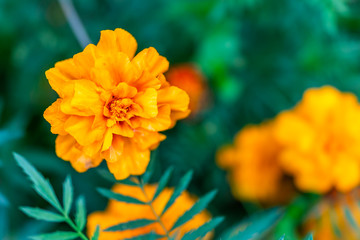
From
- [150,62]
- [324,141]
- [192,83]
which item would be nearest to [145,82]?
[150,62]

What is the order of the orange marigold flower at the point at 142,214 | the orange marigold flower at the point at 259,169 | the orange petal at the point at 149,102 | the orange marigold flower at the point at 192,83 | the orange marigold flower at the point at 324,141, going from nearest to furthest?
1. the orange petal at the point at 149,102
2. the orange marigold flower at the point at 142,214
3. the orange marigold flower at the point at 324,141
4. the orange marigold flower at the point at 259,169
5. the orange marigold flower at the point at 192,83

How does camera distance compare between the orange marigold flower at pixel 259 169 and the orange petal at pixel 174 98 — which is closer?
the orange petal at pixel 174 98

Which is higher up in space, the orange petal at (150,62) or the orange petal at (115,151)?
the orange petal at (150,62)

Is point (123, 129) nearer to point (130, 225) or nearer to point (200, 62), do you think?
point (130, 225)

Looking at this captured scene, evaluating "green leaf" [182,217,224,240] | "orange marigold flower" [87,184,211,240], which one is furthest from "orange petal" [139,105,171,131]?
"orange marigold flower" [87,184,211,240]

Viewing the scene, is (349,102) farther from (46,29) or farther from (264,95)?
(46,29)

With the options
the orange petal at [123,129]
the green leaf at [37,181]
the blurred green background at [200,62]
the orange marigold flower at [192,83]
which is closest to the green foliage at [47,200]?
the green leaf at [37,181]

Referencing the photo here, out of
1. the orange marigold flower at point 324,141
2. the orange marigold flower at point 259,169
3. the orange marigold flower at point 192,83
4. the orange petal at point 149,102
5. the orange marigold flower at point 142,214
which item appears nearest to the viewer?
the orange petal at point 149,102

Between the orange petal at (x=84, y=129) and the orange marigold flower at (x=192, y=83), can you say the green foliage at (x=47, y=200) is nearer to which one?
the orange petal at (x=84, y=129)
